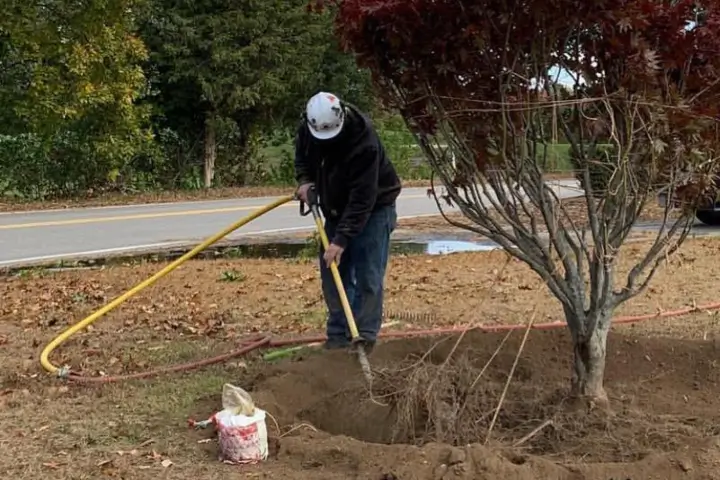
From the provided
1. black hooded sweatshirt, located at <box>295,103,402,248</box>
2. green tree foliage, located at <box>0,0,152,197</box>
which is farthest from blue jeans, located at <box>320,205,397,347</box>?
green tree foliage, located at <box>0,0,152,197</box>

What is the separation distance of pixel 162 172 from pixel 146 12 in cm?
432

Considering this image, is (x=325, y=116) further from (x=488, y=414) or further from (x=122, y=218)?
(x=122, y=218)

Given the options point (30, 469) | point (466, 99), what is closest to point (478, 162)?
point (466, 99)

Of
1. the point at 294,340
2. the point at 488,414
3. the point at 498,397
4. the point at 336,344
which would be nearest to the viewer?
the point at 488,414

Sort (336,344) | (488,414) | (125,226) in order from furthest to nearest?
1. (125,226)
2. (336,344)
3. (488,414)

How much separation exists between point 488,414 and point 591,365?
0.59 meters

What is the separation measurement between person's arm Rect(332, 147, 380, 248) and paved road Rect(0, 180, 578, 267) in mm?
7193

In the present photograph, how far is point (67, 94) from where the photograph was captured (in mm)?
17953

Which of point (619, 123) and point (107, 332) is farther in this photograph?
point (107, 332)

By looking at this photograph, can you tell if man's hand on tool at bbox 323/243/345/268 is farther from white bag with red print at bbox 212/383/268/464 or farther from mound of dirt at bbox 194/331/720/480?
white bag with red print at bbox 212/383/268/464

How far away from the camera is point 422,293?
784 centimetres

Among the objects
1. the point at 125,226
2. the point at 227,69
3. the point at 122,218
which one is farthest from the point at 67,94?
the point at 227,69

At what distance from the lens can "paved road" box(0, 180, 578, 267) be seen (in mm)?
12242

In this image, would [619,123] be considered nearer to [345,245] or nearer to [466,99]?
[466,99]
